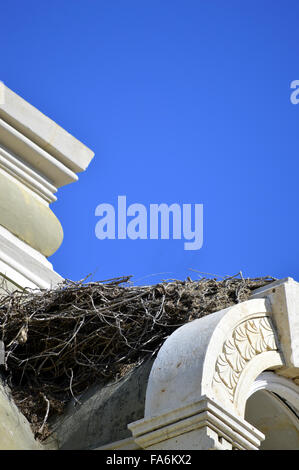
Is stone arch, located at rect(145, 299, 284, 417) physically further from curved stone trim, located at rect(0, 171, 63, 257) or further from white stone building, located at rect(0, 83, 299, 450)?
curved stone trim, located at rect(0, 171, 63, 257)

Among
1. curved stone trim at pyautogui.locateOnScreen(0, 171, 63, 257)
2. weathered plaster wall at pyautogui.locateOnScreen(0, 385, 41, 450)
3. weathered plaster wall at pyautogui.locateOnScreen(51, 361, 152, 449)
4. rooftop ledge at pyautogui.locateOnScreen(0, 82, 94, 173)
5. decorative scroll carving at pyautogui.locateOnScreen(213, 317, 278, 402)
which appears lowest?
weathered plaster wall at pyautogui.locateOnScreen(0, 385, 41, 450)

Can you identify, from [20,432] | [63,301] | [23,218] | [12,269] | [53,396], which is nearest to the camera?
[20,432]

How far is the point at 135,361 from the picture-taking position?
19.7ft

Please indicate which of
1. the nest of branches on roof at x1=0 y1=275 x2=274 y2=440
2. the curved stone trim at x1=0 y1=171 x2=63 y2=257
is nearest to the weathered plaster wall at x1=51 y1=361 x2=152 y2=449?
the nest of branches on roof at x1=0 y1=275 x2=274 y2=440

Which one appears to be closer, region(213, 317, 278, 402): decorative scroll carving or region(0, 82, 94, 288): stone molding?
region(213, 317, 278, 402): decorative scroll carving

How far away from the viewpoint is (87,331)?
20.9 feet

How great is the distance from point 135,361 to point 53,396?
625 mm

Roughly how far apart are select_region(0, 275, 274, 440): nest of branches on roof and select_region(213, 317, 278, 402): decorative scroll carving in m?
0.55

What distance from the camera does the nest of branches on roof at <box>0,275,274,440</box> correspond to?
6082mm

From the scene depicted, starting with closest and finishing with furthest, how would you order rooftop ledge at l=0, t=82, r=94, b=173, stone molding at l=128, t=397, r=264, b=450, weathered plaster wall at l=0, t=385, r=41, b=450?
stone molding at l=128, t=397, r=264, b=450
weathered plaster wall at l=0, t=385, r=41, b=450
rooftop ledge at l=0, t=82, r=94, b=173
